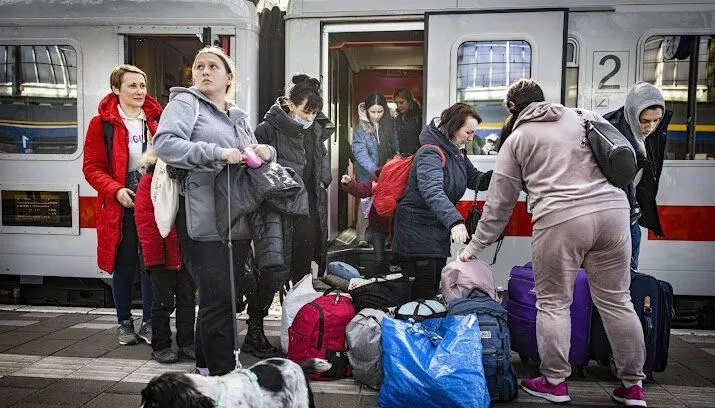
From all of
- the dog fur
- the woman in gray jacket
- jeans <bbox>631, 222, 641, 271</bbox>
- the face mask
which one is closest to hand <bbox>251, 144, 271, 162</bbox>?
the woman in gray jacket

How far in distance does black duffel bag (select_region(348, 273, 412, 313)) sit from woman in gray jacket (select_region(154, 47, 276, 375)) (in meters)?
1.09

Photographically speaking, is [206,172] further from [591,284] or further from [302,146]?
[591,284]

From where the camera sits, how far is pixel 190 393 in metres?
2.10

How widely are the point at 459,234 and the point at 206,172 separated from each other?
157cm

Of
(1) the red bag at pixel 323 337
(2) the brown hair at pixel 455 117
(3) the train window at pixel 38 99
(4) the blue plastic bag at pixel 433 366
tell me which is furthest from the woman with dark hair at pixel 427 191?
(3) the train window at pixel 38 99

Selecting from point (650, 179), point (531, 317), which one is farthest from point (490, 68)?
point (531, 317)

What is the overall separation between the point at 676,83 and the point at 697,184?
86cm

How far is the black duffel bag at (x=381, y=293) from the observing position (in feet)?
12.9

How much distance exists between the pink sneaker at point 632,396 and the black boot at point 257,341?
2.23 meters

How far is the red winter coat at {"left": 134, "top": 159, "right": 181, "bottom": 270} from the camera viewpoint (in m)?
3.91

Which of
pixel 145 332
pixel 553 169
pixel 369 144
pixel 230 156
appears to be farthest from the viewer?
pixel 369 144

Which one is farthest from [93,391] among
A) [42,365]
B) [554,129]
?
[554,129]

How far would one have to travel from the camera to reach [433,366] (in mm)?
3133

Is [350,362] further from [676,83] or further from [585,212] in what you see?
[676,83]
